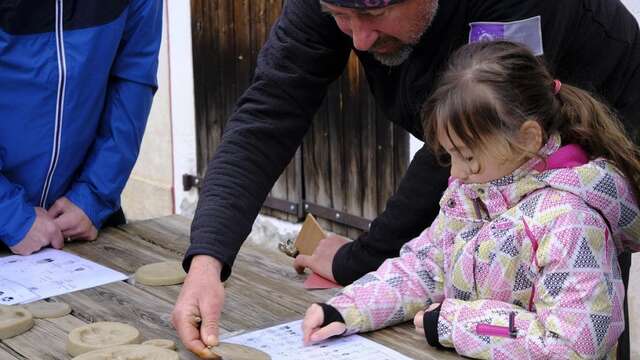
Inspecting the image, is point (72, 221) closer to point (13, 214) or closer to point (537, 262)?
point (13, 214)

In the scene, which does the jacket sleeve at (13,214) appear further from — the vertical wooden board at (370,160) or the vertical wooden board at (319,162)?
the vertical wooden board at (319,162)

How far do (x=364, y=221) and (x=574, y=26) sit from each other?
2716mm

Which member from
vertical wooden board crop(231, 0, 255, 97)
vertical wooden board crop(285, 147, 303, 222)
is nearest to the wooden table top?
vertical wooden board crop(285, 147, 303, 222)

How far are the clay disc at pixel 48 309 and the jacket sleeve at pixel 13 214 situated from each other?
499 mm

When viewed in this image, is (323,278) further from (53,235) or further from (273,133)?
(53,235)

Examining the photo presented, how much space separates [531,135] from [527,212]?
143mm

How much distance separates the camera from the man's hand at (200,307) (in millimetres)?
1833

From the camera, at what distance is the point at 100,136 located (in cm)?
289

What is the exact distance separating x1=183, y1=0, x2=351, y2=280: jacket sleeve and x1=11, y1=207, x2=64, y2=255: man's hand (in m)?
0.72

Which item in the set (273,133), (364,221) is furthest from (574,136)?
(364,221)

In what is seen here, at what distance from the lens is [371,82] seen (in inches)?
91.8

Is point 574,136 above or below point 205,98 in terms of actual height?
above

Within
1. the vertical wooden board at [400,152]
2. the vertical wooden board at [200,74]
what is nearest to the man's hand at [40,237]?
the vertical wooden board at [400,152]

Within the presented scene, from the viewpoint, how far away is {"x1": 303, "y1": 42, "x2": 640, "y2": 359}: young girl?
1.66 m
